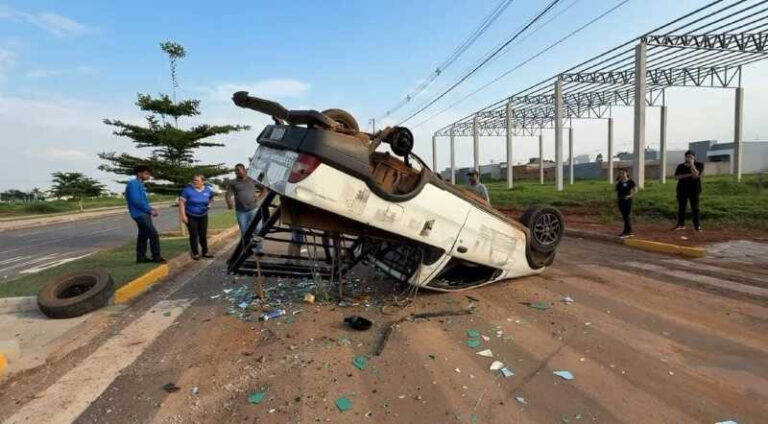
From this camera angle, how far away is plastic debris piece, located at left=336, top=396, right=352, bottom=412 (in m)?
2.85

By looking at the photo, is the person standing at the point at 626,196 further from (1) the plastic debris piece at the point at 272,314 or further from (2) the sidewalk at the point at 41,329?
(2) the sidewalk at the point at 41,329

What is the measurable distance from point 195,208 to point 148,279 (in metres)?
1.92

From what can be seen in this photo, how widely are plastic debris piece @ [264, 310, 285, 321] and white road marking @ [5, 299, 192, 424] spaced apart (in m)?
0.96

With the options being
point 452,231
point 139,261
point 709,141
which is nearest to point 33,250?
point 139,261

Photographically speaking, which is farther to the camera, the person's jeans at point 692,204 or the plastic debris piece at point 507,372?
the person's jeans at point 692,204

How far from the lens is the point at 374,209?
4.28m

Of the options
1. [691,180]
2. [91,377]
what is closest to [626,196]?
[691,180]

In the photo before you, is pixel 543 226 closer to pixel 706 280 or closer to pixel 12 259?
pixel 706 280

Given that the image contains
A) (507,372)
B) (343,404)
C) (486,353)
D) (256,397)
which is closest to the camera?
(343,404)

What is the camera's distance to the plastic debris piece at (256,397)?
2961 millimetres

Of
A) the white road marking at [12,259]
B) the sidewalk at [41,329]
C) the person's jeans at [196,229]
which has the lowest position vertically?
the white road marking at [12,259]

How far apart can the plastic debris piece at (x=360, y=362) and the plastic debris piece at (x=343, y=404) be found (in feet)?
1.56

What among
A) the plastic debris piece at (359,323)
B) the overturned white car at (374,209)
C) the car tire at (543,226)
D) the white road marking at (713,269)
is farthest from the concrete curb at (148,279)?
the white road marking at (713,269)

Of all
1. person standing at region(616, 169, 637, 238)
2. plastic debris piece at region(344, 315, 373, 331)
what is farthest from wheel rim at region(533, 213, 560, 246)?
person standing at region(616, 169, 637, 238)
